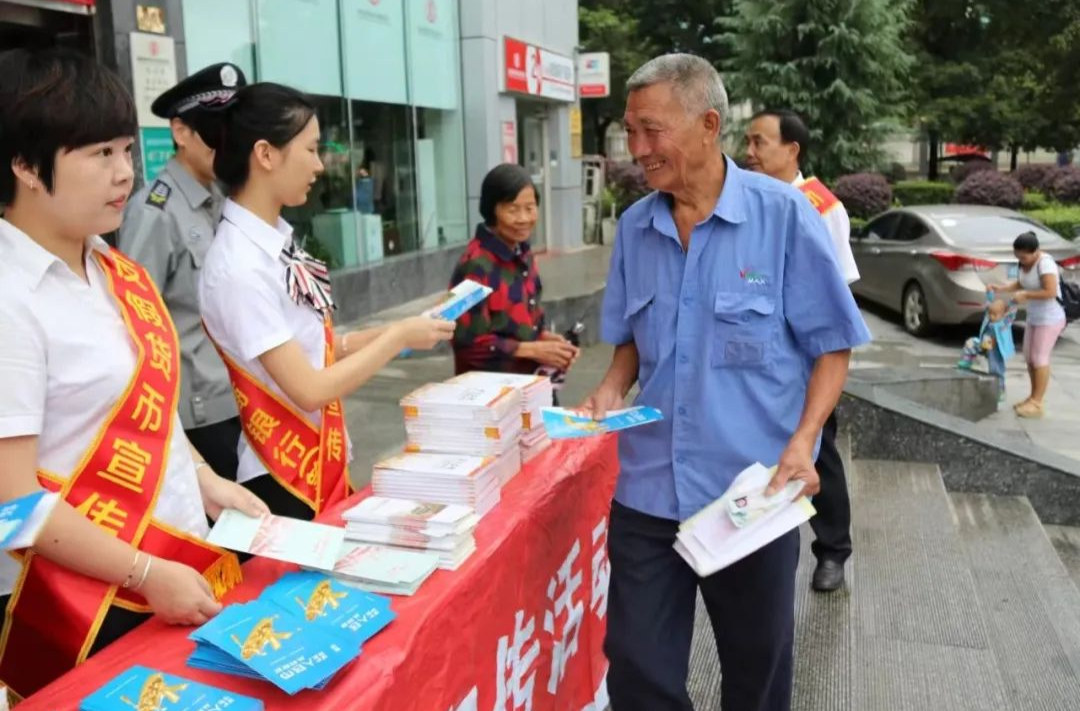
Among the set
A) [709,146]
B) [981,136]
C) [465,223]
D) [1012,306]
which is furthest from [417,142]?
[981,136]

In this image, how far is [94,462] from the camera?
148 centimetres

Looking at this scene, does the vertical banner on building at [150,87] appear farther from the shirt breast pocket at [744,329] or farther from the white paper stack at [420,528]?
the shirt breast pocket at [744,329]

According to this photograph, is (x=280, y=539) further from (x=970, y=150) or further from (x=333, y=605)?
(x=970, y=150)

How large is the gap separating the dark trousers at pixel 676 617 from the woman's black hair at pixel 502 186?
1.38 metres

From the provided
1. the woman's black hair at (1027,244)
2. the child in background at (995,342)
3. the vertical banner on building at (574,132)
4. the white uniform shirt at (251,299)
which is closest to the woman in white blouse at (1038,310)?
the woman's black hair at (1027,244)

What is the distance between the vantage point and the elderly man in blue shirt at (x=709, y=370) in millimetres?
2014

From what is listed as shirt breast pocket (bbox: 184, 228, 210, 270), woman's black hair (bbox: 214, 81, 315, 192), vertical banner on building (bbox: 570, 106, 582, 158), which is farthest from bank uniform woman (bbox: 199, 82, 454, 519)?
vertical banner on building (bbox: 570, 106, 582, 158)

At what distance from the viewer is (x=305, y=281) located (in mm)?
1999

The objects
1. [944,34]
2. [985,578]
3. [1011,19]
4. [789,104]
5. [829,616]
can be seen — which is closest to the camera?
[829,616]

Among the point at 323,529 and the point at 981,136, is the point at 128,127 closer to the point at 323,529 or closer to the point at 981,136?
the point at 323,529

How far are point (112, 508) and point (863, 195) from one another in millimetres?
15283

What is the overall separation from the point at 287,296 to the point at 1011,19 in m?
24.6

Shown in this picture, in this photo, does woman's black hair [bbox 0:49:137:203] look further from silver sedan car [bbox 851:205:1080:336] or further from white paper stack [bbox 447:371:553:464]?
silver sedan car [bbox 851:205:1080:336]

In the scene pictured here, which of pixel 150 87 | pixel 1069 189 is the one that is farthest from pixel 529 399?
pixel 1069 189
